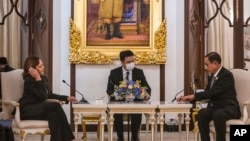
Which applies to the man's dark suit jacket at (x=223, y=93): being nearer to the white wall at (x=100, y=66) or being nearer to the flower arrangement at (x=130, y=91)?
the flower arrangement at (x=130, y=91)

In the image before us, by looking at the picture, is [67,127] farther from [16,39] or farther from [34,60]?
[16,39]

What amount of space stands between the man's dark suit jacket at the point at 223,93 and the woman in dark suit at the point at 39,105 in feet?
5.92

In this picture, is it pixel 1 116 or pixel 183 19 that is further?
pixel 183 19

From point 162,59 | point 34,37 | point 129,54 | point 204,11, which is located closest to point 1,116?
point 129,54

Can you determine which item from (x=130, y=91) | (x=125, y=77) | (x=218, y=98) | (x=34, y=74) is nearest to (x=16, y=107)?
(x=34, y=74)

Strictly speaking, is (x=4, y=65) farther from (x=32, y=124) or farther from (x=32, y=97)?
(x=32, y=124)

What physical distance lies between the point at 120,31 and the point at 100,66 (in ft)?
2.49

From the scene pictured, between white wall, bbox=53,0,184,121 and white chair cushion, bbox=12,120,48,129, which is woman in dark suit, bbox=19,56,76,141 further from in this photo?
white wall, bbox=53,0,184,121

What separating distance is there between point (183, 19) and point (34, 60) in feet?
12.7

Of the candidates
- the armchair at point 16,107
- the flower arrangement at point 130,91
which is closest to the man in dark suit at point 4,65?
the armchair at point 16,107

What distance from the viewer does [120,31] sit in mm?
9617

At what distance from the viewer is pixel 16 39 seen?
966cm

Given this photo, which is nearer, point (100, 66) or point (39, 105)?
point (39, 105)

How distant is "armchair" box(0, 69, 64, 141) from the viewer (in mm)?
6305
